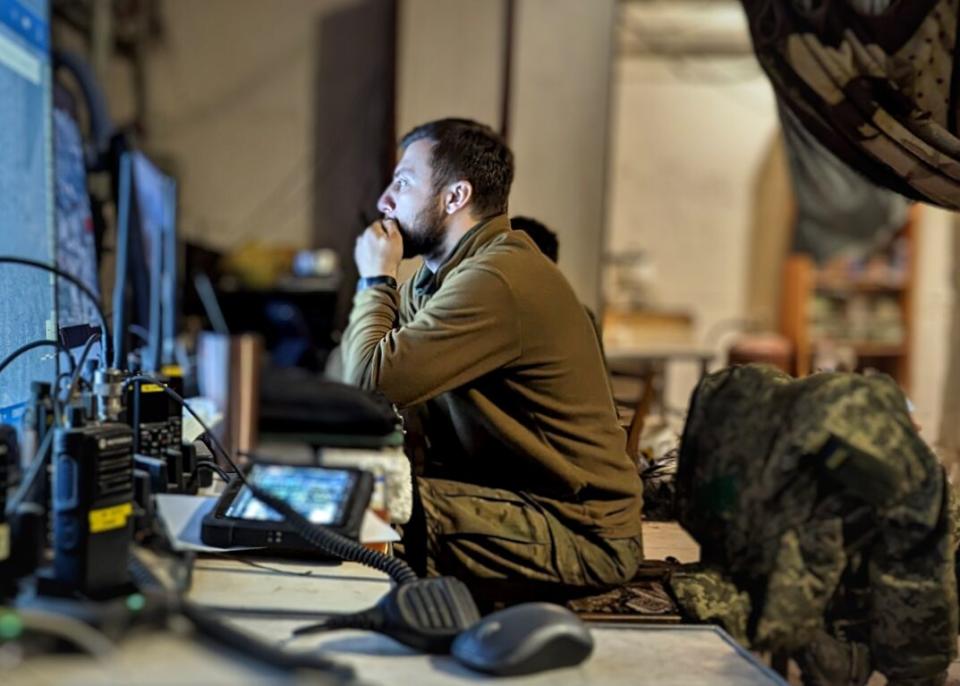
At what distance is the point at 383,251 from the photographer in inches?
56.8

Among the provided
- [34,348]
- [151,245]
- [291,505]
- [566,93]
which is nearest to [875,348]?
[566,93]

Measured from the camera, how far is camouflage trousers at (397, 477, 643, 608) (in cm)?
132

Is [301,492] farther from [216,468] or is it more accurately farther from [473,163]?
[473,163]

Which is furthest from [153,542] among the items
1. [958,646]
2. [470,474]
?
[958,646]

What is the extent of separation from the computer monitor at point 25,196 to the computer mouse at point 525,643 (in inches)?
26.8

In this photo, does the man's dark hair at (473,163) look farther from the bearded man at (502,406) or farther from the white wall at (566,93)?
the white wall at (566,93)

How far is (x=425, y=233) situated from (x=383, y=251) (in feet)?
0.25

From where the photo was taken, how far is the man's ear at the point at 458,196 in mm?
1406

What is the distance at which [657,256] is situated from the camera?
535 cm

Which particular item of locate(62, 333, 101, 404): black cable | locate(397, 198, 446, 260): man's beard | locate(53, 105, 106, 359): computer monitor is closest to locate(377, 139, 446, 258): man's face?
locate(397, 198, 446, 260): man's beard

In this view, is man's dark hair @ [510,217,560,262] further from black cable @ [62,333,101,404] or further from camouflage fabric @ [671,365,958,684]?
black cable @ [62,333,101,404]

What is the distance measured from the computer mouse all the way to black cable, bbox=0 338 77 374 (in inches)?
25.5

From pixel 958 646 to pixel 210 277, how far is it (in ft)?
11.4

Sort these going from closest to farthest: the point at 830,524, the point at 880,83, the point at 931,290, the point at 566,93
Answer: the point at 830,524 → the point at 880,83 → the point at 566,93 → the point at 931,290
